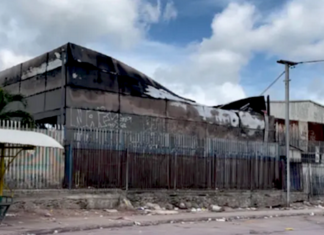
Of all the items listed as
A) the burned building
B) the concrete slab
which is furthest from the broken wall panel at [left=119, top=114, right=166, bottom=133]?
the concrete slab

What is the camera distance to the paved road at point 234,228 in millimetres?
13547

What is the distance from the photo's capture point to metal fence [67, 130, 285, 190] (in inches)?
734

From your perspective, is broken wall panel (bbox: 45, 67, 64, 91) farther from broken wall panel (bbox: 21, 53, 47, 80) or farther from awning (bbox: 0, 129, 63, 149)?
awning (bbox: 0, 129, 63, 149)

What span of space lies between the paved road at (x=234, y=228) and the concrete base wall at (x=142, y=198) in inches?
146

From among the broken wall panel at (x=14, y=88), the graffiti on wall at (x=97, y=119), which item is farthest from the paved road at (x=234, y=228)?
the broken wall panel at (x=14, y=88)

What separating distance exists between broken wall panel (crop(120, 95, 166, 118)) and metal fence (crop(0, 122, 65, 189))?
7.51 m

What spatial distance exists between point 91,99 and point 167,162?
17.9 ft

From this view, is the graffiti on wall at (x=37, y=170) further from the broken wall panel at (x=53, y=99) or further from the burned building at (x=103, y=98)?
the broken wall panel at (x=53, y=99)

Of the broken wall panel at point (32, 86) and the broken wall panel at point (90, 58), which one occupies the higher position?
the broken wall panel at point (90, 58)

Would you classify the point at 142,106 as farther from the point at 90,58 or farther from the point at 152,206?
the point at 152,206

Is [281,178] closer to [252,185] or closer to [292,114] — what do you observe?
[252,185]

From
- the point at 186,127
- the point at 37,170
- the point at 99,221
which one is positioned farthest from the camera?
the point at 186,127

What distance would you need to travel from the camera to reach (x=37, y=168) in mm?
17391

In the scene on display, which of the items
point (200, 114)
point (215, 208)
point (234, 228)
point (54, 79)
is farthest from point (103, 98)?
point (234, 228)
